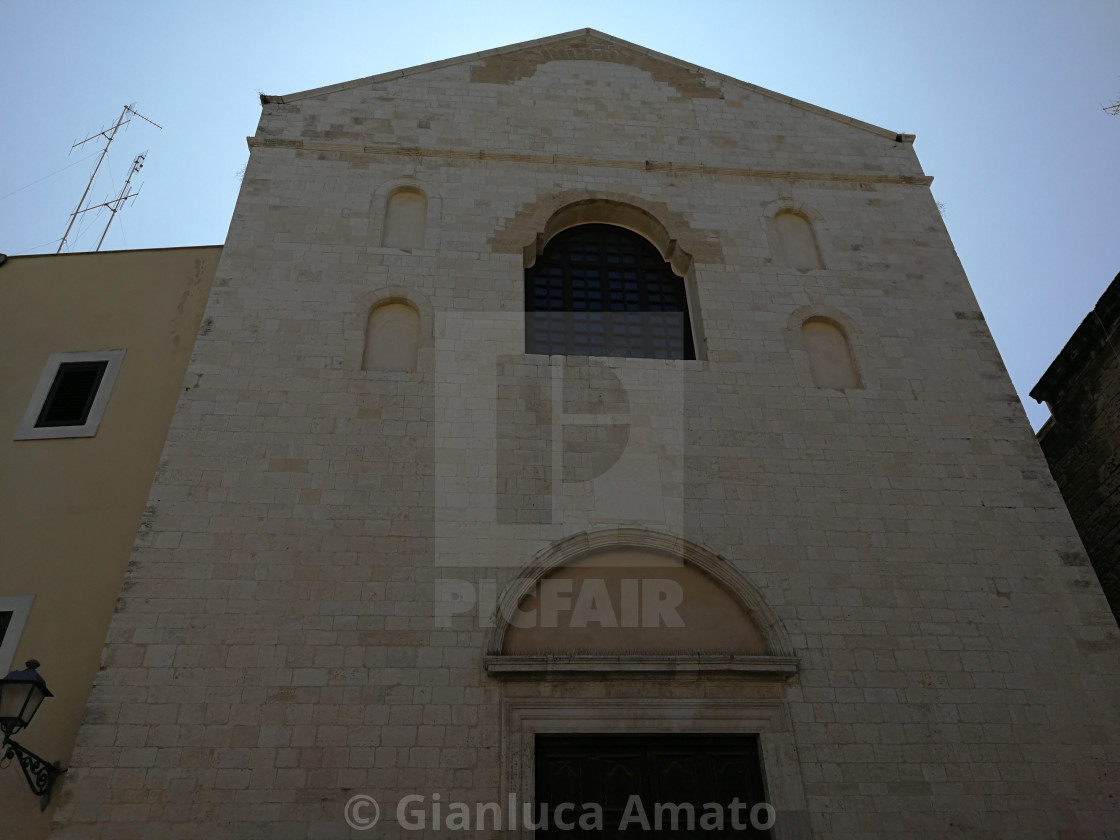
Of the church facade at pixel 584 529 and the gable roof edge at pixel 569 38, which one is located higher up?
the gable roof edge at pixel 569 38

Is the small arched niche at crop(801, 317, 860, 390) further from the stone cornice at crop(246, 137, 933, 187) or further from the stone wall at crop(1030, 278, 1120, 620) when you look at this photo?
the stone wall at crop(1030, 278, 1120, 620)

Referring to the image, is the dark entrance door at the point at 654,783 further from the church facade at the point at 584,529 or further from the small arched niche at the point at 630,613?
the small arched niche at the point at 630,613

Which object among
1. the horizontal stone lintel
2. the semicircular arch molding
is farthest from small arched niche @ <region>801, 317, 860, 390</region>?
the horizontal stone lintel

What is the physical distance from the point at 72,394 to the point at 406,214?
12.3ft

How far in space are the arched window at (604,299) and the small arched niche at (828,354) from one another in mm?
1188

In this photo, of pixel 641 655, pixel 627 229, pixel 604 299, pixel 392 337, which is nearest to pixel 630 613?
pixel 641 655

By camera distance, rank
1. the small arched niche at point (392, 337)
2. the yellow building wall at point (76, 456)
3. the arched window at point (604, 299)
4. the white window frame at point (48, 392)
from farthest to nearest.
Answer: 1. the arched window at point (604, 299)
2. the small arched niche at point (392, 337)
3. the white window frame at point (48, 392)
4. the yellow building wall at point (76, 456)

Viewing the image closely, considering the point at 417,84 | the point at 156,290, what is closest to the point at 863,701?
the point at 156,290

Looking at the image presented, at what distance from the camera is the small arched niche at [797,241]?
968 centimetres

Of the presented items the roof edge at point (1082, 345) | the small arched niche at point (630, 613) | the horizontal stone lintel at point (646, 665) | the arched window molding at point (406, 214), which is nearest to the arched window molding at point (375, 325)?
the arched window molding at point (406, 214)

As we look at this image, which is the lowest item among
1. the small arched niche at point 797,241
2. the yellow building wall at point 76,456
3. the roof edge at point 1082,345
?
the yellow building wall at point 76,456

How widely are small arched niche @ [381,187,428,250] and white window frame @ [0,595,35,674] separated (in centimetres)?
458

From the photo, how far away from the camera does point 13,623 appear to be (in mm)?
7035

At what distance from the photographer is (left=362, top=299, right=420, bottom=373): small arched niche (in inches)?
329
